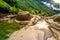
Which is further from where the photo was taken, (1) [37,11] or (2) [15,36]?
(1) [37,11]

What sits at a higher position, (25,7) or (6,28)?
(25,7)

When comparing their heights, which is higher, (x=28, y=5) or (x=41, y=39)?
(x=28, y=5)

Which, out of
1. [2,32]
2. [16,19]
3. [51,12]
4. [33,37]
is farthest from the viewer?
[51,12]

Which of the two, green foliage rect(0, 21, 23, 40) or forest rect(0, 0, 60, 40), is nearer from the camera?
green foliage rect(0, 21, 23, 40)

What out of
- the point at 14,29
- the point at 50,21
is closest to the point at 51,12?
the point at 50,21

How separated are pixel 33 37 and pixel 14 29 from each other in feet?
2.96

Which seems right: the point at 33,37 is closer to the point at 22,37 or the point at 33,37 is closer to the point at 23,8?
the point at 22,37

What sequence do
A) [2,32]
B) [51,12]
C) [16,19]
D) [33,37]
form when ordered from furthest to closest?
[51,12]
[16,19]
[2,32]
[33,37]

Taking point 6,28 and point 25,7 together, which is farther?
point 25,7

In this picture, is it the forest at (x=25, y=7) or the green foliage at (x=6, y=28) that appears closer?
the green foliage at (x=6, y=28)

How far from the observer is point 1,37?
14.6ft

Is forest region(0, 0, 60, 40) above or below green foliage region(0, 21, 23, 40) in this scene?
above

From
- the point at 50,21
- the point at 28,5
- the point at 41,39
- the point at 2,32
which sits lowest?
the point at 41,39

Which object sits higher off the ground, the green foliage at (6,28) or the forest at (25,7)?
the forest at (25,7)
